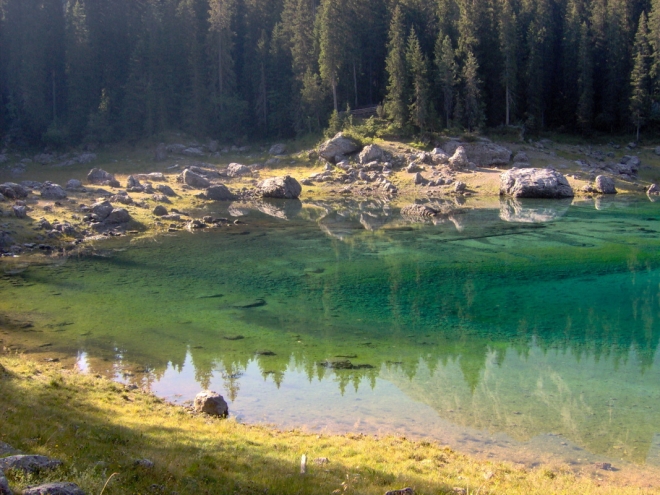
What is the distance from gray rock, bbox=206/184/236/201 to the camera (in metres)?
57.6

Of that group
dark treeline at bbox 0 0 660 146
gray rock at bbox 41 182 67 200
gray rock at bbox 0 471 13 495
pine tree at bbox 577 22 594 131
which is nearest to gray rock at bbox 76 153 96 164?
dark treeline at bbox 0 0 660 146

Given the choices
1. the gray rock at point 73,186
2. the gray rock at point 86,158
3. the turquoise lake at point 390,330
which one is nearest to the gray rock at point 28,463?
the turquoise lake at point 390,330

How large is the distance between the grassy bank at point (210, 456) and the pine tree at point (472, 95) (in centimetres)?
6583

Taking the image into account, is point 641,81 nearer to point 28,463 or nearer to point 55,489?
point 28,463

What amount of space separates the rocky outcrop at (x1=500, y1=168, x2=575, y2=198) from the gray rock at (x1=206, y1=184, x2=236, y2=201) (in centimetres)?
2971

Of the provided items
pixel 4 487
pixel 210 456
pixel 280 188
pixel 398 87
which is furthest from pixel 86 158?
pixel 4 487

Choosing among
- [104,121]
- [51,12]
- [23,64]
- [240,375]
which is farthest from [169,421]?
[51,12]

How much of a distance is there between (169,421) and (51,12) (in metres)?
87.1

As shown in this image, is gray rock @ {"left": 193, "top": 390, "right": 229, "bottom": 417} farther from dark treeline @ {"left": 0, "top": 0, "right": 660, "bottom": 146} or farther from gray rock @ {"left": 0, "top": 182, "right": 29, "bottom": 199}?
dark treeline @ {"left": 0, "top": 0, "right": 660, "bottom": 146}

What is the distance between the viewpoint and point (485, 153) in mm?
67875

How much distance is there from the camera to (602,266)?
30.7m

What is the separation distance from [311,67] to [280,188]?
97.7 ft

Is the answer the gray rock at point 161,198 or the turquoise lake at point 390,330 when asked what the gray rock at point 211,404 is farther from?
the gray rock at point 161,198

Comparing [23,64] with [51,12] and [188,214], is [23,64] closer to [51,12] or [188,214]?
[51,12]
